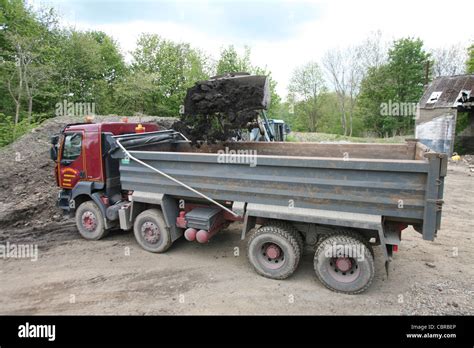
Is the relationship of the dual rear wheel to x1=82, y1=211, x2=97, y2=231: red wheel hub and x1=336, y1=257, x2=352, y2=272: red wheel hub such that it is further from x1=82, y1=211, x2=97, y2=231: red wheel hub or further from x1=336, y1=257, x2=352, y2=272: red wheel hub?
x1=82, y1=211, x2=97, y2=231: red wheel hub

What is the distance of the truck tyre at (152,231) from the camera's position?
4.61m

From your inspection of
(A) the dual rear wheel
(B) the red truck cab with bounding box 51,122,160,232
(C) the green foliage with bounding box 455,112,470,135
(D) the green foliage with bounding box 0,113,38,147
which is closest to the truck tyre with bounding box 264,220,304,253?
(A) the dual rear wheel

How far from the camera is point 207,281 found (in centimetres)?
391

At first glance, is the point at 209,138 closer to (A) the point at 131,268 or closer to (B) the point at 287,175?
(B) the point at 287,175

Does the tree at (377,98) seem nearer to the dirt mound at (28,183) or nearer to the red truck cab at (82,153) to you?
the dirt mound at (28,183)

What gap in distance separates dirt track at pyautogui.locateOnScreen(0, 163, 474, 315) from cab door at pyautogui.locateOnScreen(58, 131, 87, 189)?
1.17 m

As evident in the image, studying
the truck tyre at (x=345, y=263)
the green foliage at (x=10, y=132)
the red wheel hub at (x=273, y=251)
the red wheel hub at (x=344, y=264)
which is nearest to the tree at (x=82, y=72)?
the green foliage at (x=10, y=132)

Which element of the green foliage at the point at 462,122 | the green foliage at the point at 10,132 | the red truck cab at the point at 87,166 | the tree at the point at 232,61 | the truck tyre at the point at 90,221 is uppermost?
the tree at the point at 232,61

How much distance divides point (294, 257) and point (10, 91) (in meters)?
18.6

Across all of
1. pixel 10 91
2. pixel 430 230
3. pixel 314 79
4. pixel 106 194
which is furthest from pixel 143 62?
pixel 430 230

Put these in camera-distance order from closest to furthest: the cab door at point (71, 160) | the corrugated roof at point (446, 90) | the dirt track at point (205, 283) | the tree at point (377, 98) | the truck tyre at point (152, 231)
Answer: the dirt track at point (205, 283)
the truck tyre at point (152, 231)
the cab door at point (71, 160)
the corrugated roof at point (446, 90)
the tree at point (377, 98)

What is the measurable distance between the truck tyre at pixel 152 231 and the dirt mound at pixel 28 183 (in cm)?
303

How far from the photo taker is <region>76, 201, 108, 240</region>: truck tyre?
5.17 m

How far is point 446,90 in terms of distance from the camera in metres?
18.9
